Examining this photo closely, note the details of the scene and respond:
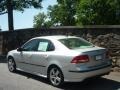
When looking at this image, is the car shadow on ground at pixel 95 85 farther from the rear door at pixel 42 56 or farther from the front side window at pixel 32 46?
the front side window at pixel 32 46

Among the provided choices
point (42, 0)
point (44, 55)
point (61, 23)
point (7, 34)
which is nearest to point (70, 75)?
point (44, 55)

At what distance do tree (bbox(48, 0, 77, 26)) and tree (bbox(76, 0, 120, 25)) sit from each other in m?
8.46

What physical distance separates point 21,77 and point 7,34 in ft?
29.0

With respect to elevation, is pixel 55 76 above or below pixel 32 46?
below

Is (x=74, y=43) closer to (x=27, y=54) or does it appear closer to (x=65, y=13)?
(x=27, y=54)

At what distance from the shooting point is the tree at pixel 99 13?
4462 centimetres

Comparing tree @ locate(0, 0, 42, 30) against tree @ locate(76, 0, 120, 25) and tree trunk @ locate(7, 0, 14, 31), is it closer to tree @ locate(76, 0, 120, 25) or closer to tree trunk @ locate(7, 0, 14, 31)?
tree trunk @ locate(7, 0, 14, 31)

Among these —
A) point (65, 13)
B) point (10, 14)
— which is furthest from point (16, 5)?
point (65, 13)

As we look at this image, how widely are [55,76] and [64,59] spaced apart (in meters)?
0.72

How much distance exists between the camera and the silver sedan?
9.24 meters

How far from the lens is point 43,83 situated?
10.5 meters

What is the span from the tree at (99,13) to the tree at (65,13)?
8462 mm

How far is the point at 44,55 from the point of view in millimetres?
10359

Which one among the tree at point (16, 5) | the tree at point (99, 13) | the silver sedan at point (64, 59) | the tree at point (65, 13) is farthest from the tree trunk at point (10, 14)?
the tree at point (65, 13)
